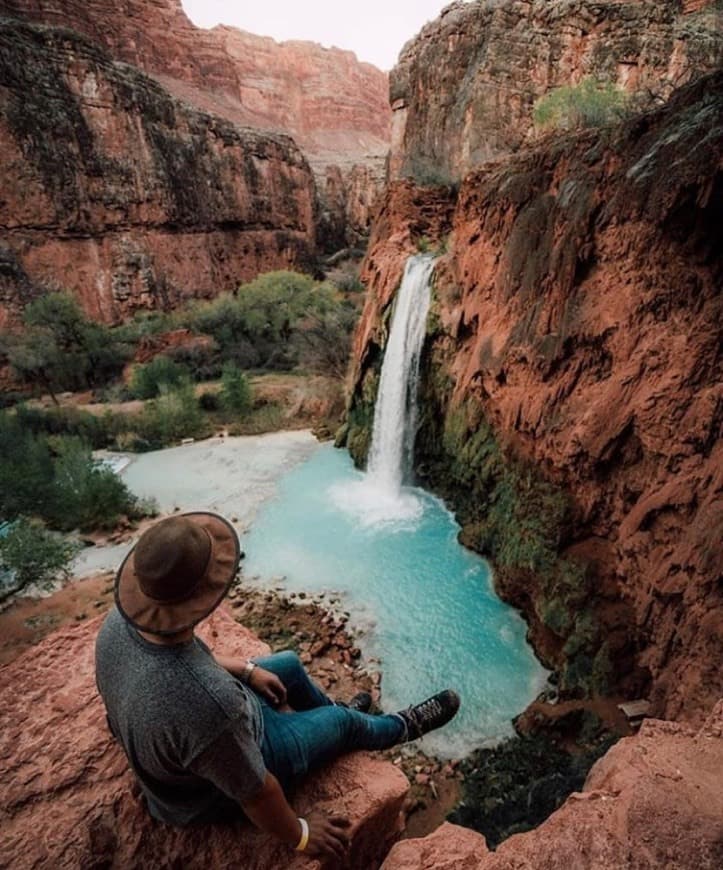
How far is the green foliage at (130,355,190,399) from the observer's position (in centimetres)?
1536

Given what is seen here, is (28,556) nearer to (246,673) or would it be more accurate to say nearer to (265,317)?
(246,673)

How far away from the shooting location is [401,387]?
9023 mm

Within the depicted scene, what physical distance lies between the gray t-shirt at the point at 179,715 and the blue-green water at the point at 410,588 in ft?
11.6

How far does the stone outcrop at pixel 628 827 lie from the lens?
1.41 meters

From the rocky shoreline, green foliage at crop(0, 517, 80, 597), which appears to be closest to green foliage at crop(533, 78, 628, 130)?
the rocky shoreline

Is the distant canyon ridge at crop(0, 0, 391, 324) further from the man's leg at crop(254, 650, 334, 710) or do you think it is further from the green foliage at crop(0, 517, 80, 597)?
the man's leg at crop(254, 650, 334, 710)

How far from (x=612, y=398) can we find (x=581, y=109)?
5.41 metres

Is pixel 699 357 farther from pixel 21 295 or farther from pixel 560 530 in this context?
pixel 21 295

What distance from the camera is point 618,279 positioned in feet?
15.2

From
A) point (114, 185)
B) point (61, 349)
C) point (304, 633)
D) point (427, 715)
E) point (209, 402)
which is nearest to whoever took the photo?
point (427, 715)

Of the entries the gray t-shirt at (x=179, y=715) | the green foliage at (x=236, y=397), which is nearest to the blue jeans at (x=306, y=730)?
the gray t-shirt at (x=179, y=715)

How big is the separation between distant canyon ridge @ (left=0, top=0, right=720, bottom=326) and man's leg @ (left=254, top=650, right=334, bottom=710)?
1086cm

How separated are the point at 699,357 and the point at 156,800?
4639 mm

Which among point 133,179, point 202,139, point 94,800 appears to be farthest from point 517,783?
point 202,139
